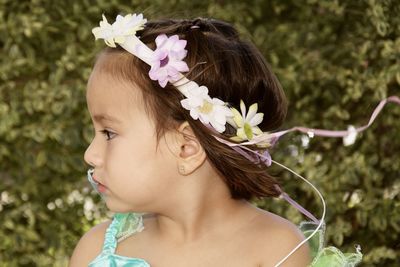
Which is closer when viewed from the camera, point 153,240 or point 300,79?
point 153,240

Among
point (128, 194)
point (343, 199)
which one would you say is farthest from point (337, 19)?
point (128, 194)

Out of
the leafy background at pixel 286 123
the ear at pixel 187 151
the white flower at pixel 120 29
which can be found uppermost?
the white flower at pixel 120 29

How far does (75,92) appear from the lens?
13.1 ft

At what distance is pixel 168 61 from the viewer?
261 cm

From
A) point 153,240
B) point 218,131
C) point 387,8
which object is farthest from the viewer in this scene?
point 387,8

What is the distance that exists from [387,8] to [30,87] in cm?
136

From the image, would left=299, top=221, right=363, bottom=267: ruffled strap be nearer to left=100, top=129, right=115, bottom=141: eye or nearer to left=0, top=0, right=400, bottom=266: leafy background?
left=100, top=129, right=115, bottom=141: eye

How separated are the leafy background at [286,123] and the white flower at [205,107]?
1360mm

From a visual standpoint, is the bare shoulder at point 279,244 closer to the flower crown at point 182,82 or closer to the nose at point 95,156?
the flower crown at point 182,82

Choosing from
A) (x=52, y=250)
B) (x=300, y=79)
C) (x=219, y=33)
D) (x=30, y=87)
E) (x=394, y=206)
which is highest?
(x=219, y=33)

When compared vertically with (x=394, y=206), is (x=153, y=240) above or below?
above

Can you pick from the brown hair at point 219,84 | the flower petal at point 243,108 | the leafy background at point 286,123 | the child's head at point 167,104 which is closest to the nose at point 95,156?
the child's head at point 167,104

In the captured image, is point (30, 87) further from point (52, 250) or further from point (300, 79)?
point (300, 79)

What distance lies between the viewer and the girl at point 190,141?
8.66ft
